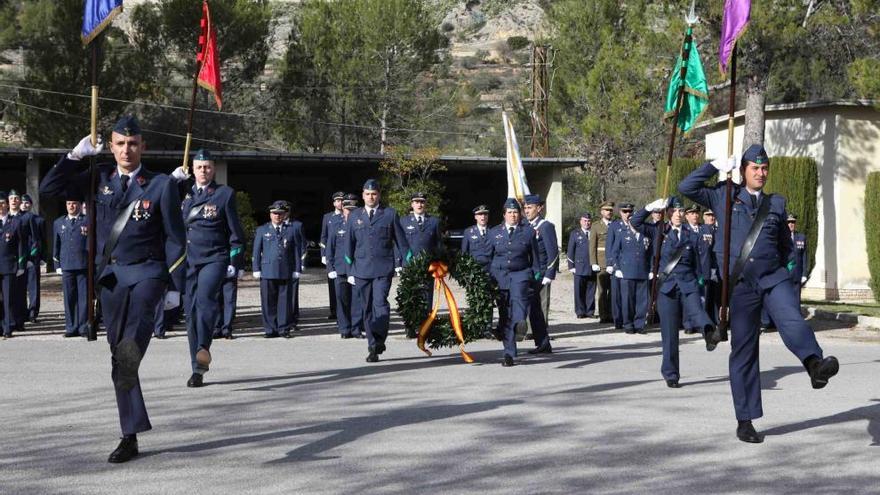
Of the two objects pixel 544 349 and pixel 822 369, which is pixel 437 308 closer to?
pixel 544 349

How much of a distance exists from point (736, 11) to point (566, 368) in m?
3.87

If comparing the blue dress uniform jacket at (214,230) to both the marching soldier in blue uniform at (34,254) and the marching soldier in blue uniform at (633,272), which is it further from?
the marching soldier in blue uniform at (633,272)

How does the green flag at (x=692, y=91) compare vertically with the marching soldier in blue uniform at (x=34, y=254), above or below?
above

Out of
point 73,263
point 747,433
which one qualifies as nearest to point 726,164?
point 747,433

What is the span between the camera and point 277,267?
17.0 meters

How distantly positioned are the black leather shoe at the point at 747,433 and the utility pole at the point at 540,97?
3464cm

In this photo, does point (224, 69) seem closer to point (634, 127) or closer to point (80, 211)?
point (634, 127)

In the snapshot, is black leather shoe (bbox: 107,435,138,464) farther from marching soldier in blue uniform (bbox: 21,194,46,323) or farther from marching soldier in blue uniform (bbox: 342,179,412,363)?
marching soldier in blue uniform (bbox: 21,194,46,323)

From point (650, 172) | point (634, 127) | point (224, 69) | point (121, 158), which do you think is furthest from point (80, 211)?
point (650, 172)

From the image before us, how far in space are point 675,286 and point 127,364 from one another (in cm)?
572

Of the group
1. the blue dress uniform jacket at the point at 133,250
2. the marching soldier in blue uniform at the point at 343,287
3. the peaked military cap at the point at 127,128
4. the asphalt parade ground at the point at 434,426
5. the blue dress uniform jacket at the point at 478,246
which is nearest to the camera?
the asphalt parade ground at the point at 434,426

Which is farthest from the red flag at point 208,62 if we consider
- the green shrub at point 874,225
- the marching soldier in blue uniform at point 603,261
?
the green shrub at point 874,225

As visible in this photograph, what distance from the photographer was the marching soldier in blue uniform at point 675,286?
35.0ft

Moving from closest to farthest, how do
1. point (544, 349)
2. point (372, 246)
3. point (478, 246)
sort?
1. point (544, 349)
2. point (478, 246)
3. point (372, 246)
